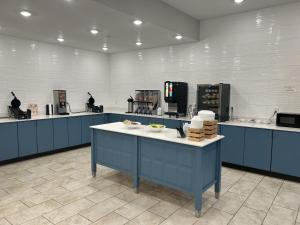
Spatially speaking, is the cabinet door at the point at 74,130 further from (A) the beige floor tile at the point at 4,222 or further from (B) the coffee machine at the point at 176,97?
(A) the beige floor tile at the point at 4,222

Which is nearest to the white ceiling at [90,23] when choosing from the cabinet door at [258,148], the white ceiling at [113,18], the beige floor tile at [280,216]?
the white ceiling at [113,18]

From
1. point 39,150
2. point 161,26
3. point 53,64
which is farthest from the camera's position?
point 53,64

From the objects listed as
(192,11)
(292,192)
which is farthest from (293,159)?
(192,11)

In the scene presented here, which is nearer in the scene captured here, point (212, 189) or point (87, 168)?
point (212, 189)

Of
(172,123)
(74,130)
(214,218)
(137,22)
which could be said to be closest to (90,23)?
(137,22)

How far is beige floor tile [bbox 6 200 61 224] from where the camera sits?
255 centimetres

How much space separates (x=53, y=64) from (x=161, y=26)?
3125mm

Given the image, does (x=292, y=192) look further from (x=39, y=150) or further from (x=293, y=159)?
(x=39, y=150)

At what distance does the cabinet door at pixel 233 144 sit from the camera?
4.03m

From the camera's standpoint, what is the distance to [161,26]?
3906 mm

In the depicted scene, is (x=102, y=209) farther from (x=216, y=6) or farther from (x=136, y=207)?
(x=216, y=6)

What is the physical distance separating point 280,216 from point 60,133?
14.4 feet

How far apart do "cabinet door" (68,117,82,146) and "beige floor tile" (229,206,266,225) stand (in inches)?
156

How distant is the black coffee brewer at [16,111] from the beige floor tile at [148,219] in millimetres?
3302
